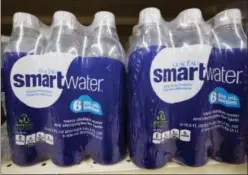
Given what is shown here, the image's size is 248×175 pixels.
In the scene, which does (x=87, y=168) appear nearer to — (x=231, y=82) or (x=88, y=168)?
(x=88, y=168)

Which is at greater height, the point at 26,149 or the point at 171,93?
the point at 171,93

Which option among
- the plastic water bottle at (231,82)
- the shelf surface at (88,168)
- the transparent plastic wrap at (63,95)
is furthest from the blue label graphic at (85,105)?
the plastic water bottle at (231,82)

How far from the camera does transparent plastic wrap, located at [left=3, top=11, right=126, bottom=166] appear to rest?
417 millimetres

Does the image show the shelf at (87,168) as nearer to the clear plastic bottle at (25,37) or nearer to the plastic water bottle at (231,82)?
the plastic water bottle at (231,82)

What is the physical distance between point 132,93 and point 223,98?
17cm

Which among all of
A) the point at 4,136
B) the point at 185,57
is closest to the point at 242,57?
the point at 185,57

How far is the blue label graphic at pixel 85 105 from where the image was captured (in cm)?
42

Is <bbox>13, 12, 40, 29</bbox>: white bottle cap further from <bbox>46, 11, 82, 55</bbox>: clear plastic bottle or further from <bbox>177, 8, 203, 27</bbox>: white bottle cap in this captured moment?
<bbox>177, 8, 203, 27</bbox>: white bottle cap

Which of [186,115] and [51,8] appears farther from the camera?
[51,8]

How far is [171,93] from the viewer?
0.41m

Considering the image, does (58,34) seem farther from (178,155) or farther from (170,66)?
(178,155)

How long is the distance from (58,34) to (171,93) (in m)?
0.23

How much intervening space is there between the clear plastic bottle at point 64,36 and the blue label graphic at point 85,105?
0.08m

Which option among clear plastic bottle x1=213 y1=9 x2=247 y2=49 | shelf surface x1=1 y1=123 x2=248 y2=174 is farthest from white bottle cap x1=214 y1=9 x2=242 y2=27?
shelf surface x1=1 y1=123 x2=248 y2=174
